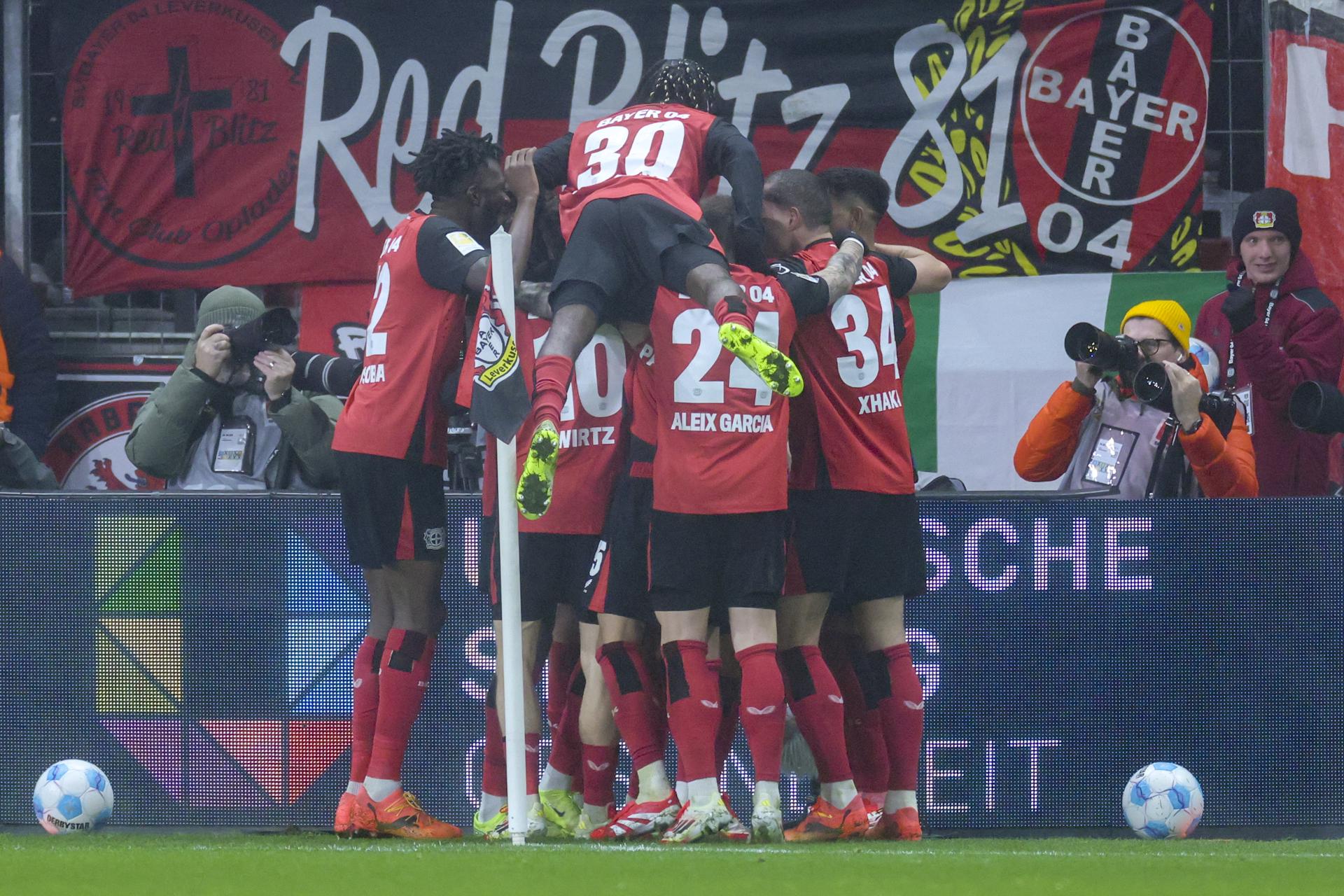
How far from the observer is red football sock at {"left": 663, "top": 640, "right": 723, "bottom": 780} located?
4.24m

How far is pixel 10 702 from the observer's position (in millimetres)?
5402

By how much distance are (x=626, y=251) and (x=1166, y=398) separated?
6.61 ft

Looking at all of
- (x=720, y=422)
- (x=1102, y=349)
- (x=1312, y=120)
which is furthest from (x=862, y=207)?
(x=1312, y=120)

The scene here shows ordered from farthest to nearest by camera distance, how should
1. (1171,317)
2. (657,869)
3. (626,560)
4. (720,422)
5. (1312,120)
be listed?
1. (1312,120)
2. (1171,317)
3. (626,560)
4. (720,422)
5. (657,869)

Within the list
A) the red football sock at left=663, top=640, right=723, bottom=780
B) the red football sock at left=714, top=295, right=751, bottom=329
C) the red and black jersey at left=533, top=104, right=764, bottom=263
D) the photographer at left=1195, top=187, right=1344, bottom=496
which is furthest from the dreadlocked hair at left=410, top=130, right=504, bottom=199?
the photographer at left=1195, top=187, right=1344, bottom=496

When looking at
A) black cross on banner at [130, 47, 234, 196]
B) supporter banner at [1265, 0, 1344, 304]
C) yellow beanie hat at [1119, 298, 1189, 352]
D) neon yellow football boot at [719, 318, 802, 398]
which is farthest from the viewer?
black cross on banner at [130, 47, 234, 196]

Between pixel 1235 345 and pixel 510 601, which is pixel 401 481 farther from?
pixel 1235 345

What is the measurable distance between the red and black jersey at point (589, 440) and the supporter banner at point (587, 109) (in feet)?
10.3

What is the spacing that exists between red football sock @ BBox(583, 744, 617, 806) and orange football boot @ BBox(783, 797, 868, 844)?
1.65 feet

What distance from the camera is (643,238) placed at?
441 centimetres

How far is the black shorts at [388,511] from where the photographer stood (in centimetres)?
474

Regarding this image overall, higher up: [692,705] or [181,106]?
[181,106]

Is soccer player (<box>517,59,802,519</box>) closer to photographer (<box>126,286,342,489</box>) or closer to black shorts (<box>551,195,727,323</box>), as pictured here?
black shorts (<box>551,195,727,323</box>)

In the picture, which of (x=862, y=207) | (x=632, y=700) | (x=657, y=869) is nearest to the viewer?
(x=657, y=869)
